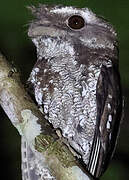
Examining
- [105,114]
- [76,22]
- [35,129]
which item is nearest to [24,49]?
[76,22]

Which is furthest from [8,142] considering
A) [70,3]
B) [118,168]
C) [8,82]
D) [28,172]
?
[8,82]

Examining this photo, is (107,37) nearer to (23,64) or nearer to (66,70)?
(66,70)

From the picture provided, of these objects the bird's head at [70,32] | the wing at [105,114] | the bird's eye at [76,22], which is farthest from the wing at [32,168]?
the bird's eye at [76,22]

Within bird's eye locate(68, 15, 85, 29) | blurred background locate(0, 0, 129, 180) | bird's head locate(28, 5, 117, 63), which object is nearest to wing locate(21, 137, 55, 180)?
bird's head locate(28, 5, 117, 63)

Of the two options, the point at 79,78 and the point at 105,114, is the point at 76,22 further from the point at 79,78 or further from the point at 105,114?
the point at 105,114

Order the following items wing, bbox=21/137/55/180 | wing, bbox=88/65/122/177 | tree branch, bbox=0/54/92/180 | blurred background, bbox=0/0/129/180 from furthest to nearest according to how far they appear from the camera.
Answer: blurred background, bbox=0/0/129/180 → wing, bbox=21/137/55/180 → wing, bbox=88/65/122/177 → tree branch, bbox=0/54/92/180

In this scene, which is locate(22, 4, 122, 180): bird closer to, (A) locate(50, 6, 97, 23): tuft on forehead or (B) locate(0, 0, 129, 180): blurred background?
(A) locate(50, 6, 97, 23): tuft on forehead
